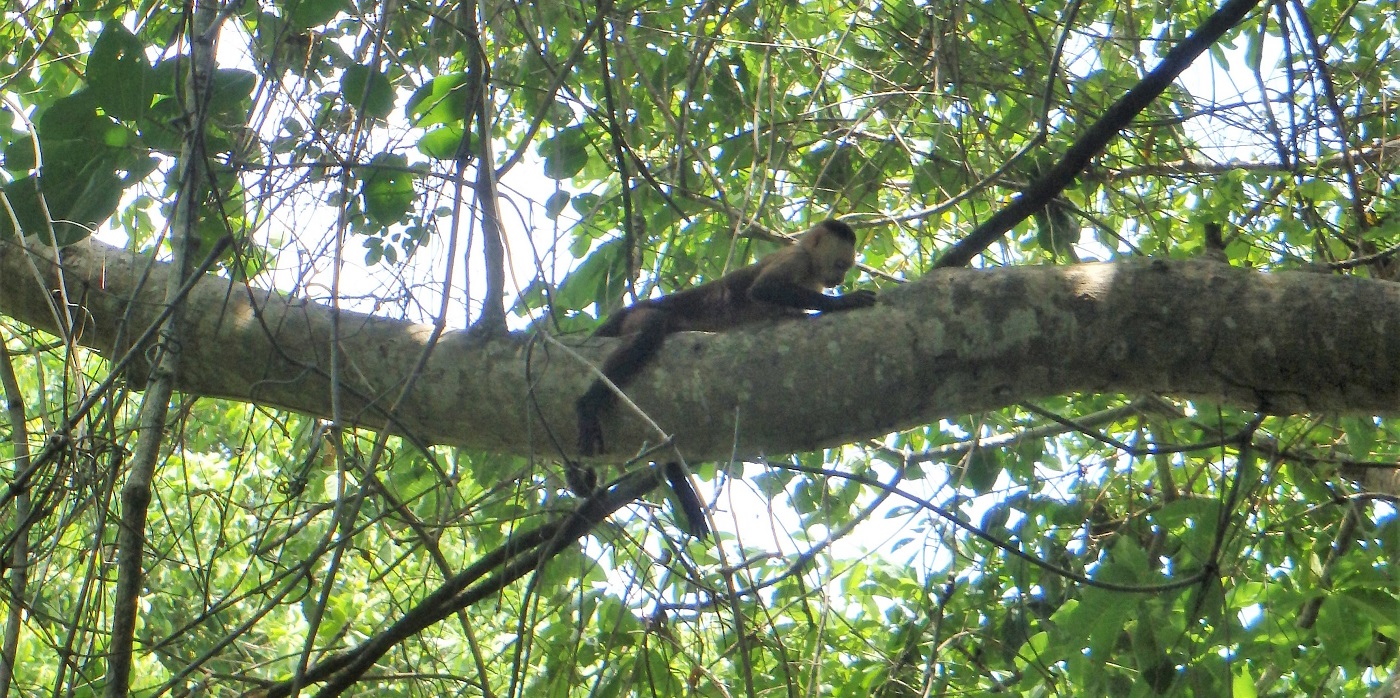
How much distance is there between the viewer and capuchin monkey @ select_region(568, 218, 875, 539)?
3.27 m

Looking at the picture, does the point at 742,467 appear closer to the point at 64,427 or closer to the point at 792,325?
the point at 792,325

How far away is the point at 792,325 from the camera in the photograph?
8.33 ft

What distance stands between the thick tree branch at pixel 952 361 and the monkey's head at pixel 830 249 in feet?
5.60

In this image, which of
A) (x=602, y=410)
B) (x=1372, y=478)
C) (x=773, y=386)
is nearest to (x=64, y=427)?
(x=602, y=410)

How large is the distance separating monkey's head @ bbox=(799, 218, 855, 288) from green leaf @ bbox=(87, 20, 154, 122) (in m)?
2.59

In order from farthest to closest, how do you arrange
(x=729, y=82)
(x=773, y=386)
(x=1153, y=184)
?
(x=1153, y=184) < (x=729, y=82) < (x=773, y=386)

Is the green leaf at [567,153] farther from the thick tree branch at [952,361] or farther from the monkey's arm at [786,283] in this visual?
the monkey's arm at [786,283]

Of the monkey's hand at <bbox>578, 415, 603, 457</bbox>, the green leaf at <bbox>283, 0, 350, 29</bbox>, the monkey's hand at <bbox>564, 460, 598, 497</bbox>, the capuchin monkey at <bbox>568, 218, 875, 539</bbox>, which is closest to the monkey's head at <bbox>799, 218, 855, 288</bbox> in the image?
the capuchin monkey at <bbox>568, 218, 875, 539</bbox>

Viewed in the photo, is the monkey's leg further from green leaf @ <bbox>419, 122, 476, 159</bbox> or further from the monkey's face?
the monkey's face

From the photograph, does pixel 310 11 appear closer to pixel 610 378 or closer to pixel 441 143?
pixel 441 143

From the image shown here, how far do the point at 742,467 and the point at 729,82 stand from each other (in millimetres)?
1816

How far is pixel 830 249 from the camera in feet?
14.0

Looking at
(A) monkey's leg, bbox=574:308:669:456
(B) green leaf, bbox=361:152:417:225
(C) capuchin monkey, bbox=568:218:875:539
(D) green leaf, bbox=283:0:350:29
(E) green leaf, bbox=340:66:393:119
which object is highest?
(D) green leaf, bbox=283:0:350:29

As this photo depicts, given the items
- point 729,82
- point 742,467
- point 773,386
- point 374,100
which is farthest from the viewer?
point 729,82
